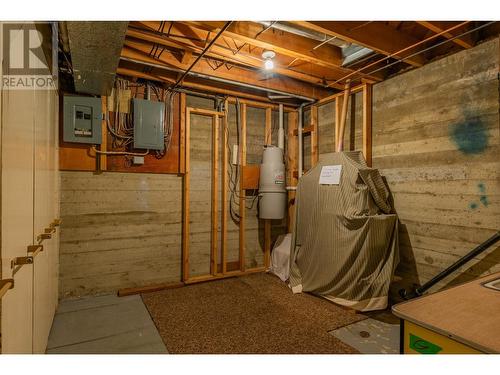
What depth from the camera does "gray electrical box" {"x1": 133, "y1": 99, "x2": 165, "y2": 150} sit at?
313 centimetres

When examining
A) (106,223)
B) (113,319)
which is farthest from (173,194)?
(113,319)

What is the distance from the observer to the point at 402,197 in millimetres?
2865

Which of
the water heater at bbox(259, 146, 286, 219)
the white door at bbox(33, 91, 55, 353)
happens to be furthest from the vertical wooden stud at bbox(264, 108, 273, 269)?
the white door at bbox(33, 91, 55, 353)

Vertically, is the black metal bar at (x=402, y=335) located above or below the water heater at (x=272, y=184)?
below

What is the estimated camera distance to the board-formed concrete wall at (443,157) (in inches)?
88.4

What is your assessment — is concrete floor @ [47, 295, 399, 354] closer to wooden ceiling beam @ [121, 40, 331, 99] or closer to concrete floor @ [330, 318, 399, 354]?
concrete floor @ [330, 318, 399, 354]

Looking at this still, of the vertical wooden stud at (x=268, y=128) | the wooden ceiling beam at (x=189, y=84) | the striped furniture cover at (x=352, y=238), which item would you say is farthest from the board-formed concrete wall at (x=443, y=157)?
the wooden ceiling beam at (x=189, y=84)

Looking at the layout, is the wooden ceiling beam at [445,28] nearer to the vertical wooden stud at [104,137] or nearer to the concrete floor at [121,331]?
the concrete floor at [121,331]

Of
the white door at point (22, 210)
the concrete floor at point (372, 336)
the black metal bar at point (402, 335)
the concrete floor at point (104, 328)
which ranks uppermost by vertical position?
the white door at point (22, 210)

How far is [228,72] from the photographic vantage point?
328 centimetres

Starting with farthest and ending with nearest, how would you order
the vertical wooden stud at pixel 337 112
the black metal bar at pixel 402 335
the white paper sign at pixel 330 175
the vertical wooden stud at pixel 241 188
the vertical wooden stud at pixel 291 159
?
the vertical wooden stud at pixel 291 159
the vertical wooden stud at pixel 241 188
the vertical wooden stud at pixel 337 112
the white paper sign at pixel 330 175
the black metal bar at pixel 402 335

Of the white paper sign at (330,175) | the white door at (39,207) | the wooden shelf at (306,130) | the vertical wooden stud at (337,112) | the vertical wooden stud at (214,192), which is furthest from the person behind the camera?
the wooden shelf at (306,130)

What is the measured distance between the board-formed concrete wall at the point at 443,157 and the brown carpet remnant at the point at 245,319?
0.98 m

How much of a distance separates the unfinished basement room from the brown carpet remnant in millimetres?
20
